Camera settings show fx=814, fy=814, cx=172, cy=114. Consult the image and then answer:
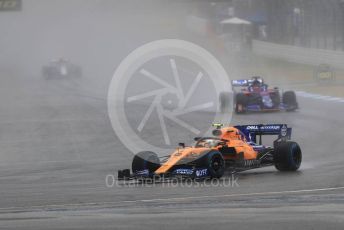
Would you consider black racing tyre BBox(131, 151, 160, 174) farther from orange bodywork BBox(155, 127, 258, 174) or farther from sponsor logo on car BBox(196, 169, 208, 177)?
sponsor logo on car BBox(196, 169, 208, 177)

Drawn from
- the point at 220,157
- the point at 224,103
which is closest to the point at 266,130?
the point at 220,157

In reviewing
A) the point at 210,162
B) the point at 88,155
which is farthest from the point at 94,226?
the point at 88,155

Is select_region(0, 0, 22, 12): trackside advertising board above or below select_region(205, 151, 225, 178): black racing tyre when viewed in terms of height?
above

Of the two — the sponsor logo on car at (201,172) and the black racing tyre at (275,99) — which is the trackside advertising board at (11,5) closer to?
the black racing tyre at (275,99)

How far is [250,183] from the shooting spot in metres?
12.0

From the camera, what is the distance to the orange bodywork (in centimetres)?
1245

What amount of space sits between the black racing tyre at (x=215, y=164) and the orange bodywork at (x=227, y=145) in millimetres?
208

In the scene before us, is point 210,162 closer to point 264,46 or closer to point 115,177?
point 115,177

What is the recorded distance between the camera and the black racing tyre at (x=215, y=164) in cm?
1218

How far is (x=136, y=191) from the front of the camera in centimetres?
1140

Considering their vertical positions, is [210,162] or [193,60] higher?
[193,60]

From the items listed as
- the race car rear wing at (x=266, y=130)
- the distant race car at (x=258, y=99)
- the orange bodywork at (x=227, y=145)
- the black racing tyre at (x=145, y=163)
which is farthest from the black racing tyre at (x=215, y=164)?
the distant race car at (x=258, y=99)

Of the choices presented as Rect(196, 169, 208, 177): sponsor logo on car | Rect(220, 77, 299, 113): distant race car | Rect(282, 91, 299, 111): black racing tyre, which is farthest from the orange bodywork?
Rect(282, 91, 299, 111): black racing tyre

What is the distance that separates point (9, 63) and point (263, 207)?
52.9 metres
